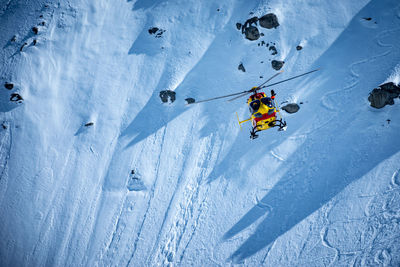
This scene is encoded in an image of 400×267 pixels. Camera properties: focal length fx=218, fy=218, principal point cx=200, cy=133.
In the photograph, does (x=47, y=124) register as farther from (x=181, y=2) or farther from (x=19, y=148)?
(x=181, y=2)

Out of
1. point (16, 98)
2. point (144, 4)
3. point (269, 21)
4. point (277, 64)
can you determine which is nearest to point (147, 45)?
point (144, 4)

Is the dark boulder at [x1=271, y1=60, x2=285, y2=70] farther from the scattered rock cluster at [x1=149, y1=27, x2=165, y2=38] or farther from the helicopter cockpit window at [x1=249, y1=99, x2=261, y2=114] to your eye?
the scattered rock cluster at [x1=149, y1=27, x2=165, y2=38]

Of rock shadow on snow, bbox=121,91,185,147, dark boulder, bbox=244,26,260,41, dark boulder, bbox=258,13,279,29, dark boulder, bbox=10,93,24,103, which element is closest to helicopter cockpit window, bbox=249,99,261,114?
rock shadow on snow, bbox=121,91,185,147

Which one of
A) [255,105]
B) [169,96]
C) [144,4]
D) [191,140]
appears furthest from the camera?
[144,4]

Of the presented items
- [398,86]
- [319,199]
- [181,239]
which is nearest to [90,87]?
[181,239]

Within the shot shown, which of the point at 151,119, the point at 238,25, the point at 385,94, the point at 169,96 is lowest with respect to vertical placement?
the point at 151,119

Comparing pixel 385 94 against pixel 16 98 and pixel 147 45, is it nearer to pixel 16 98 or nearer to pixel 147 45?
pixel 147 45

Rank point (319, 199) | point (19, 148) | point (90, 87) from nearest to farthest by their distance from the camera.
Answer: point (319, 199)
point (19, 148)
point (90, 87)

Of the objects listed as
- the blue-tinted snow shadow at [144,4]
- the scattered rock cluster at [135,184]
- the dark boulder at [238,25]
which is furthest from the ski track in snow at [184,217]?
the blue-tinted snow shadow at [144,4]
